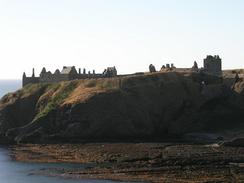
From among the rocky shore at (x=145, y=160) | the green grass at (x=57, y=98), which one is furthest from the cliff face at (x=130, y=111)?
the rocky shore at (x=145, y=160)

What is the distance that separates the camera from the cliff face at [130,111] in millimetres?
98750

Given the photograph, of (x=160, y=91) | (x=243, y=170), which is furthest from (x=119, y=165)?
(x=160, y=91)

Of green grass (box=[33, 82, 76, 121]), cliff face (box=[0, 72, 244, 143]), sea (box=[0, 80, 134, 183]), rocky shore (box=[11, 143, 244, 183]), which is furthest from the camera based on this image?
green grass (box=[33, 82, 76, 121])

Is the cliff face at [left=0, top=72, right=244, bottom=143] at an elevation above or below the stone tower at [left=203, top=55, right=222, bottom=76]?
below

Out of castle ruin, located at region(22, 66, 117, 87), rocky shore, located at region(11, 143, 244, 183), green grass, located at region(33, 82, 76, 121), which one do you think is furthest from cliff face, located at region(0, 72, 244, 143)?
castle ruin, located at region(22, 66, 117, 87)

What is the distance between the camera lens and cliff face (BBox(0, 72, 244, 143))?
98750mm

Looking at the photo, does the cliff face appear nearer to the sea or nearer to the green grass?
the green grass

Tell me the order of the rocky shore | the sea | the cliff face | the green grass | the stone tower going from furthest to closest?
1. the stone tower
2. the green grass
3. the cliff face
4. the sea
5. the rocky shore

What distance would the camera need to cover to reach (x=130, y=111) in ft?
330

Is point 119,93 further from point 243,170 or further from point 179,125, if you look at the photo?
point 243,170

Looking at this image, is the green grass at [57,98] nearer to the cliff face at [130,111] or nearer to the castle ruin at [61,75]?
the cliff face at [130,111]

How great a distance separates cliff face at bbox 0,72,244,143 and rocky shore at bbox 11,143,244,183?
5307mm

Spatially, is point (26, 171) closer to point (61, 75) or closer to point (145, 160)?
point (145, 160)

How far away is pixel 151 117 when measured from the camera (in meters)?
102
